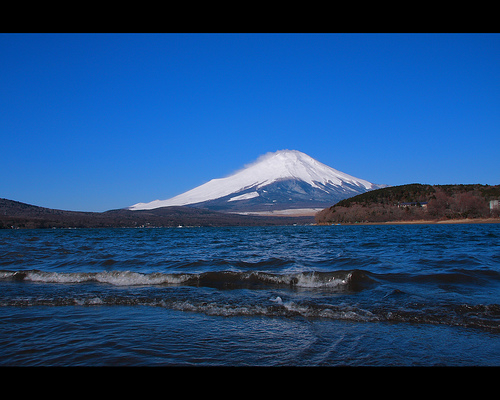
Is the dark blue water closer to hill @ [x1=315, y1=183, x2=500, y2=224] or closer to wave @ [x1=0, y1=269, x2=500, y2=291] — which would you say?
wave @ [x1=0, y1=269, x2=500, y2=291]

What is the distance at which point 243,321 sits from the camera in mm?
6074

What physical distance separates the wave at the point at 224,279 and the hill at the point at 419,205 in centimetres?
8925

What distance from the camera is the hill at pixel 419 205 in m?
87.8

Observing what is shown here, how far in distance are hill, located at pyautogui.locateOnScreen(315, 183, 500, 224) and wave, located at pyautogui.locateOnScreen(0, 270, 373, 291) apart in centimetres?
8925

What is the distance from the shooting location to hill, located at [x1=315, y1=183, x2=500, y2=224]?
8781cm

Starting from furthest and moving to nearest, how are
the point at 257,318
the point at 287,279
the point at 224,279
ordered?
the point at 224,279
the point at 287,279
the point at 257,318

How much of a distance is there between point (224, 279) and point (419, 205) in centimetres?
10311

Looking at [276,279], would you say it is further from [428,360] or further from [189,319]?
[428,360]

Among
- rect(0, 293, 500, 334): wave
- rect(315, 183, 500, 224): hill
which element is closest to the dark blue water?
rect(0, 293, 500, 334): wave

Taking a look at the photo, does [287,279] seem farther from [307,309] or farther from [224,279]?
[307,309]

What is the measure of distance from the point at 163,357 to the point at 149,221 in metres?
140

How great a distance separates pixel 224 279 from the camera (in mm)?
10617

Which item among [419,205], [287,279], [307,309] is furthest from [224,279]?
[419,205]

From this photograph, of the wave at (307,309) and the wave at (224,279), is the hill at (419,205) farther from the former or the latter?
the wave at (307,309)
